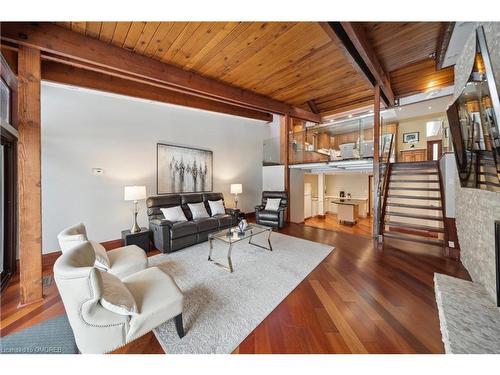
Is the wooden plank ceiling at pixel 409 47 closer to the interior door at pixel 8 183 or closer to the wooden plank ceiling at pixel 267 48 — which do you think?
the wooden plank ceiling at pixel 267 48

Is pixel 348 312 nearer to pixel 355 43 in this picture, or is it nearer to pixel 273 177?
pixel 355 43

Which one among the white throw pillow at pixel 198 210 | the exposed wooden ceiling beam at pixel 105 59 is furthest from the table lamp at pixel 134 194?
the exposed wooden ceiling beam at pixel 105 59

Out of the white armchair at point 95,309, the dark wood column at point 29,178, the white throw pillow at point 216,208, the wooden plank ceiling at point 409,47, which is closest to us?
the white armchair at point 95,309

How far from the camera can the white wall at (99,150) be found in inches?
116

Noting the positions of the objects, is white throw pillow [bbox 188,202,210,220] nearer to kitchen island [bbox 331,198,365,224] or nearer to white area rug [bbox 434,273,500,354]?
white area rug [bbox 434,273,500,354]

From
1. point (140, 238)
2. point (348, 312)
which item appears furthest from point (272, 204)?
point (348, 312)

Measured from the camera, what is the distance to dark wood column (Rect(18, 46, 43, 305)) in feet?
6.25

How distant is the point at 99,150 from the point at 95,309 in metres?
3.25

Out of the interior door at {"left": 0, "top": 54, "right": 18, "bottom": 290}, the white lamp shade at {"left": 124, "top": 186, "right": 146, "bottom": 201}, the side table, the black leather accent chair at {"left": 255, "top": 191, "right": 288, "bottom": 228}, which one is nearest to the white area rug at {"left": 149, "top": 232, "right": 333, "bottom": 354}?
the side table

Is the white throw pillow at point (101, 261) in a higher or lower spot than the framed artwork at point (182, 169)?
lower

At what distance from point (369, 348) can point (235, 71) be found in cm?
414

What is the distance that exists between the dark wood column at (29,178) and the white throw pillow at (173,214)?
178 centimetres

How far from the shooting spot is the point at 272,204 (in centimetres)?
504

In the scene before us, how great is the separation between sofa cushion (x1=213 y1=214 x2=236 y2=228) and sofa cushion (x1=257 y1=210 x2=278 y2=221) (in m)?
0.91
